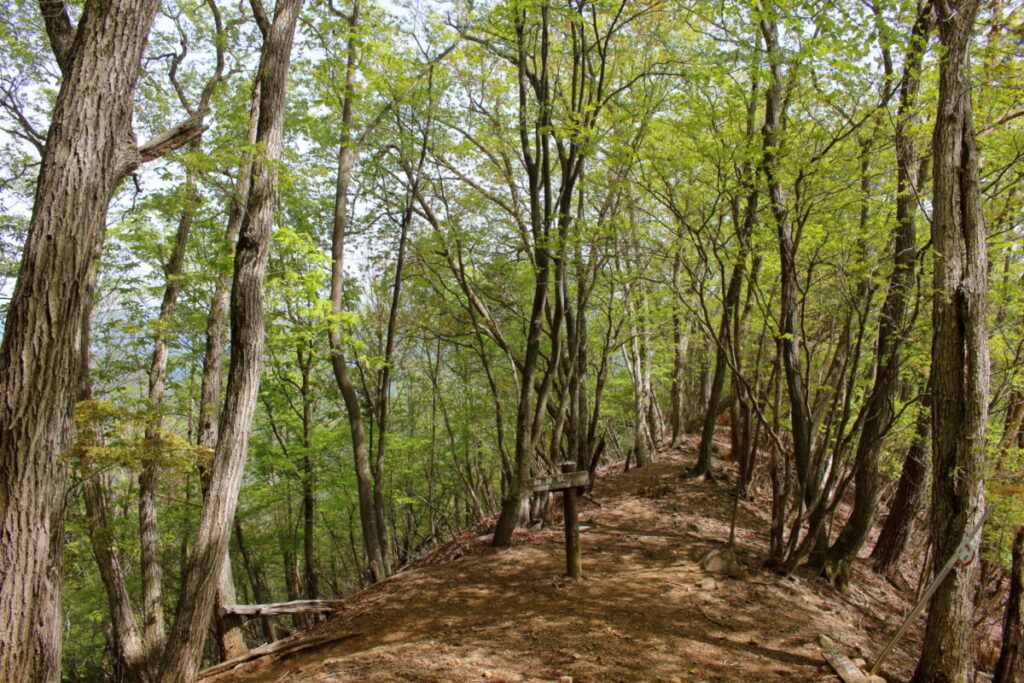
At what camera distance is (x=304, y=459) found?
12.2 meters

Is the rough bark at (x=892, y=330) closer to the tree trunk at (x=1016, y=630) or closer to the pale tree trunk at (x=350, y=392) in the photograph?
the tree trunk at (x=1016, y=630)

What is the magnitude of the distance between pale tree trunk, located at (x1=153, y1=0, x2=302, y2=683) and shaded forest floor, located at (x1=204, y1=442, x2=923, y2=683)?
73cm

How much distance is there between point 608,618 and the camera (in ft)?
15.3

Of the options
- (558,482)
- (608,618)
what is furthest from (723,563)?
(558,482)

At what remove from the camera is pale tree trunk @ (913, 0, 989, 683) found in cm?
374

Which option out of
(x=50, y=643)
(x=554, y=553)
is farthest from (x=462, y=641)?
(x=50, y=643)

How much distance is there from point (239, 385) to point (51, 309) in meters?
1.60

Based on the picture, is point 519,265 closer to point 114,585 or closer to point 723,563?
point 723,563

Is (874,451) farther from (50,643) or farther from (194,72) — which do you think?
(194,72)

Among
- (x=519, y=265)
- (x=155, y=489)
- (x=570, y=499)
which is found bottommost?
(x=155, y=489)

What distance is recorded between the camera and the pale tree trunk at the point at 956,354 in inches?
147

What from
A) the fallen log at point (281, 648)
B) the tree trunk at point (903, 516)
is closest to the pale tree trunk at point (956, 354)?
the tree trunk at point (903, 516)

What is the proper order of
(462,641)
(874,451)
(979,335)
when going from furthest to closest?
(874,451), (462,641), (979,335)

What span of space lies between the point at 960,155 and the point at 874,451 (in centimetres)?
319
